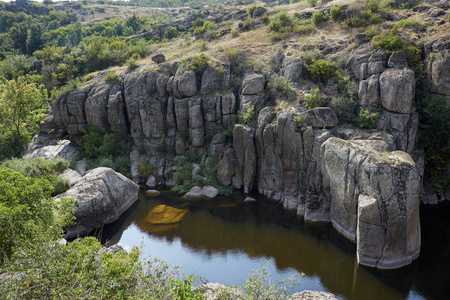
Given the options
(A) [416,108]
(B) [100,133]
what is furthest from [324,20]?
(B) [100,133]

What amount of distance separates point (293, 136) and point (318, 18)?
18.3 m

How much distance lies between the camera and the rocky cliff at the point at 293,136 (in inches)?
687

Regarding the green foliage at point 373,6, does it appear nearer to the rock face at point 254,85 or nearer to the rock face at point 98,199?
the rock face at point 254,85

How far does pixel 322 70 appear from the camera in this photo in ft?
88.4

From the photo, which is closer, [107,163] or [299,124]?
[299,124]

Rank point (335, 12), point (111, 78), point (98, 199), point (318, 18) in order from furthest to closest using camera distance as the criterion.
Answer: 1. point (318, 18)
2. point (111, 78)
3. point (335, 12)
4. point (98, 199)

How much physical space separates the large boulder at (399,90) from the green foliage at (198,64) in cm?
1710

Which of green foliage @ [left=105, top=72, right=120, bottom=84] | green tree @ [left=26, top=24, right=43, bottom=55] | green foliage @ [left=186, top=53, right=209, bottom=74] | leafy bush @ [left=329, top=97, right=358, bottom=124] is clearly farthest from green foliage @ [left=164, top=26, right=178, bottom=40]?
leafy bush @ [left=329, top=97, right=358, bottom=124]

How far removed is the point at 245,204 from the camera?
25.5m

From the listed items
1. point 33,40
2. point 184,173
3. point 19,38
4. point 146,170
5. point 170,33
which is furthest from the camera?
point 33,40

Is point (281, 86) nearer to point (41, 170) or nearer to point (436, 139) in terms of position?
point (436, 139)

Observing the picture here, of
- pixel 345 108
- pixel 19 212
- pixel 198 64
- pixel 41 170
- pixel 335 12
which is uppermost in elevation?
pixel 335 12

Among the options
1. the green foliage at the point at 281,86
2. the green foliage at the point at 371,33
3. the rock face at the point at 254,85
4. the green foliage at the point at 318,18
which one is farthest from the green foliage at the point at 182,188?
the green foliage at the point at 318,18

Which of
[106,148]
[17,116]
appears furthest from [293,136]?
[17,116]
